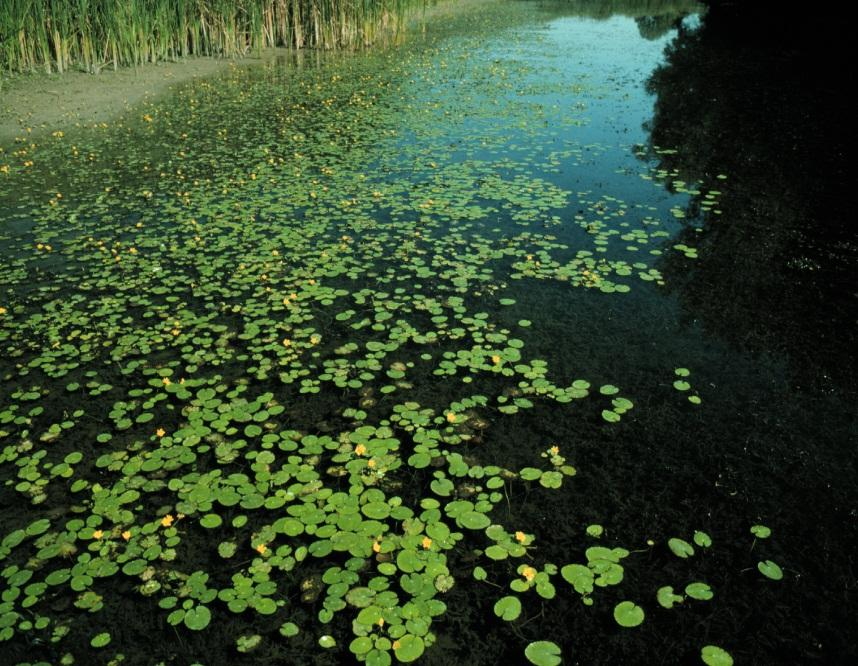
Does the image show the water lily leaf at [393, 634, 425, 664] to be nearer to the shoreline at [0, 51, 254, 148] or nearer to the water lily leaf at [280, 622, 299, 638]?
the water lily leaf at [280, 622, 299, 638]

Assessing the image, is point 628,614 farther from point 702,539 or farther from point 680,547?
point 702,539

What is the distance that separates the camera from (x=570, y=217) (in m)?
6.15

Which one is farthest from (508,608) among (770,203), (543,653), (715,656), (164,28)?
(164,28)

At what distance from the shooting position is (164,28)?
474 inches

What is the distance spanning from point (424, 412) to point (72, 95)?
10.2 metres

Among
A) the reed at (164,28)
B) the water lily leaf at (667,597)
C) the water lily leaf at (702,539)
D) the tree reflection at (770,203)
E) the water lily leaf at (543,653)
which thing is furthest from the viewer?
the reed at (164,28)

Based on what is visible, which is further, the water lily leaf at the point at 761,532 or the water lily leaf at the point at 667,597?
→ the water lily leaf at the point at 761,532

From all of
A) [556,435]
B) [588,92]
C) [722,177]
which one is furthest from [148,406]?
[588,92]

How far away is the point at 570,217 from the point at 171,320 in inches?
155

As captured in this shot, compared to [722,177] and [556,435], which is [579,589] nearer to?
[556,435]

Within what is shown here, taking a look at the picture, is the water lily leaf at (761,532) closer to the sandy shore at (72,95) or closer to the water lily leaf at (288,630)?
the water lily leaf at (288,630)

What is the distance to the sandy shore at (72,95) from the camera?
9102 mm

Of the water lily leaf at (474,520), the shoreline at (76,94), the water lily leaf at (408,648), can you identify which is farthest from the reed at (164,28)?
the water lily leaf at (408,648)

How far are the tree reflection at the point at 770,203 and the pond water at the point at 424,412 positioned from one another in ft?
0.14
